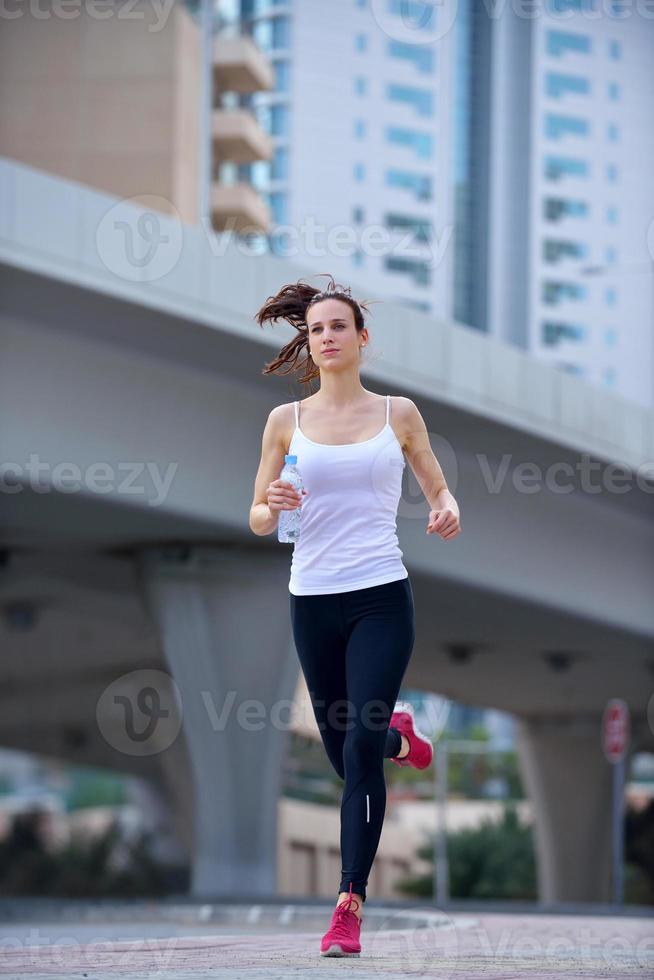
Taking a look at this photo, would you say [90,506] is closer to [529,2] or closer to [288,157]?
[288,157]

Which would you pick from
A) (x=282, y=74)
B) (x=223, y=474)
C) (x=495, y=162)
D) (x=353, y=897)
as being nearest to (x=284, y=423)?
(x=353, y=897)

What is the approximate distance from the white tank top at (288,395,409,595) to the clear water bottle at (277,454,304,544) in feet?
0.08

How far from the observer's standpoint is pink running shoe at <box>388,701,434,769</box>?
21.4 feet

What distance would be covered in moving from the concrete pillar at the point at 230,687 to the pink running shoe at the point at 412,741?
1140 centimetres

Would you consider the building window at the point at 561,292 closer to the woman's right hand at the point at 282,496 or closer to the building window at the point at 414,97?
the building window at the point at 414,97

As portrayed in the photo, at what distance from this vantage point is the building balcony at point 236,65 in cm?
5881

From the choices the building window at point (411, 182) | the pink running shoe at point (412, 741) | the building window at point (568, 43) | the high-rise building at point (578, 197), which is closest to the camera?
the pink running shoe at point (412, 741)

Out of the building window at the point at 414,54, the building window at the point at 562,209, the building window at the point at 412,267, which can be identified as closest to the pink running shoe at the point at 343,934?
the building window at the point at 412,267

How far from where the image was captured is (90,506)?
1639cm

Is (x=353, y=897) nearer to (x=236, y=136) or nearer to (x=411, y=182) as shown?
(x=236, y=136)

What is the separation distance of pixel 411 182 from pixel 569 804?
7513 cm

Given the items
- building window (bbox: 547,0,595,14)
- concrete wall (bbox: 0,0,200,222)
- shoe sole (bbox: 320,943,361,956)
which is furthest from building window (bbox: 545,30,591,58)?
shoe sole (bbox: 320,943,361,956)

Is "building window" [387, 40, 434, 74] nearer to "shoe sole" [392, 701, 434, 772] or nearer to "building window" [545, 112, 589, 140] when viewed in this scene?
"building window" [545, 112, 589, 140]

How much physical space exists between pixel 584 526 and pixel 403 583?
50.7 ft
